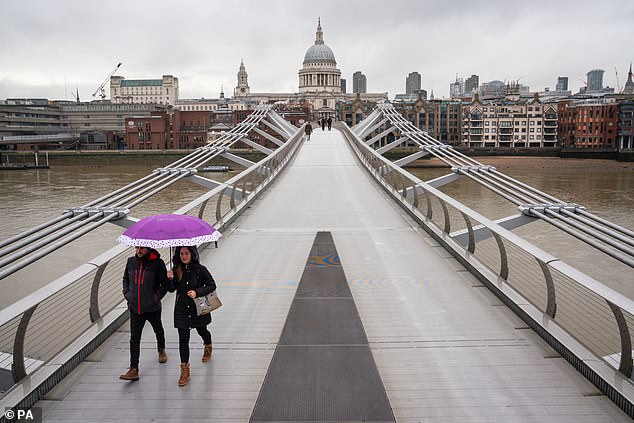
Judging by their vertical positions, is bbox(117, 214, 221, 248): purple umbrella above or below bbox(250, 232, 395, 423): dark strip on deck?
above

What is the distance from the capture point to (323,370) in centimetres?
328

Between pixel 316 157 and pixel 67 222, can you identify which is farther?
pixel 316 157

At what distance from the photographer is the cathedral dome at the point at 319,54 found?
367 feet

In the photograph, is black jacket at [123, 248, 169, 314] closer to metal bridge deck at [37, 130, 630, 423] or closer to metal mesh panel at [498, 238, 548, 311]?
metal bridge deck at [37, 130, 630, 423]

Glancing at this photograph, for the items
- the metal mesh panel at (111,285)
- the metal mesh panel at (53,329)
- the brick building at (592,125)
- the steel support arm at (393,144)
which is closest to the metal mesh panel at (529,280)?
the metal mesh panel at (111,285)

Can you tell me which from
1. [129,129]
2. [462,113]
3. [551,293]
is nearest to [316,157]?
[551,293]

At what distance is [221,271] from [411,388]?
272cm

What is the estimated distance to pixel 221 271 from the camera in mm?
5508

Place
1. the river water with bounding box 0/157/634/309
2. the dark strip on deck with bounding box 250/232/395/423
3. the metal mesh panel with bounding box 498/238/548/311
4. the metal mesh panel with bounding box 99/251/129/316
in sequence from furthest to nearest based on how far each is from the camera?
the river water with bounding box 0/157/634/309 < the metal mesh panel with bounding box 498/238/548/311 < the metal mesh panel with bounding box 99/251/129/316 < the dark strip on deck with bounding box 250/232/395/423

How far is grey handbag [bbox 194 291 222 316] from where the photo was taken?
10.6ft

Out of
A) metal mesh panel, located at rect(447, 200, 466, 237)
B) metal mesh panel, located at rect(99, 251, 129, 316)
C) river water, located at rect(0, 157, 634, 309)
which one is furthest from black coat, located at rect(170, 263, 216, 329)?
metal mesh panel, located at rect(447, 200, 466, 237)

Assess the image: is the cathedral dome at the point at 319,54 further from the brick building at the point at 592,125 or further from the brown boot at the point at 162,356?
the brown boot at the point at 162,356

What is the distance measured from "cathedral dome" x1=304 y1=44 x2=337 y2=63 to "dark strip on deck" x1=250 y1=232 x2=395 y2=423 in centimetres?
11120

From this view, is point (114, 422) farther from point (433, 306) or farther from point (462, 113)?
point (462, 113)
